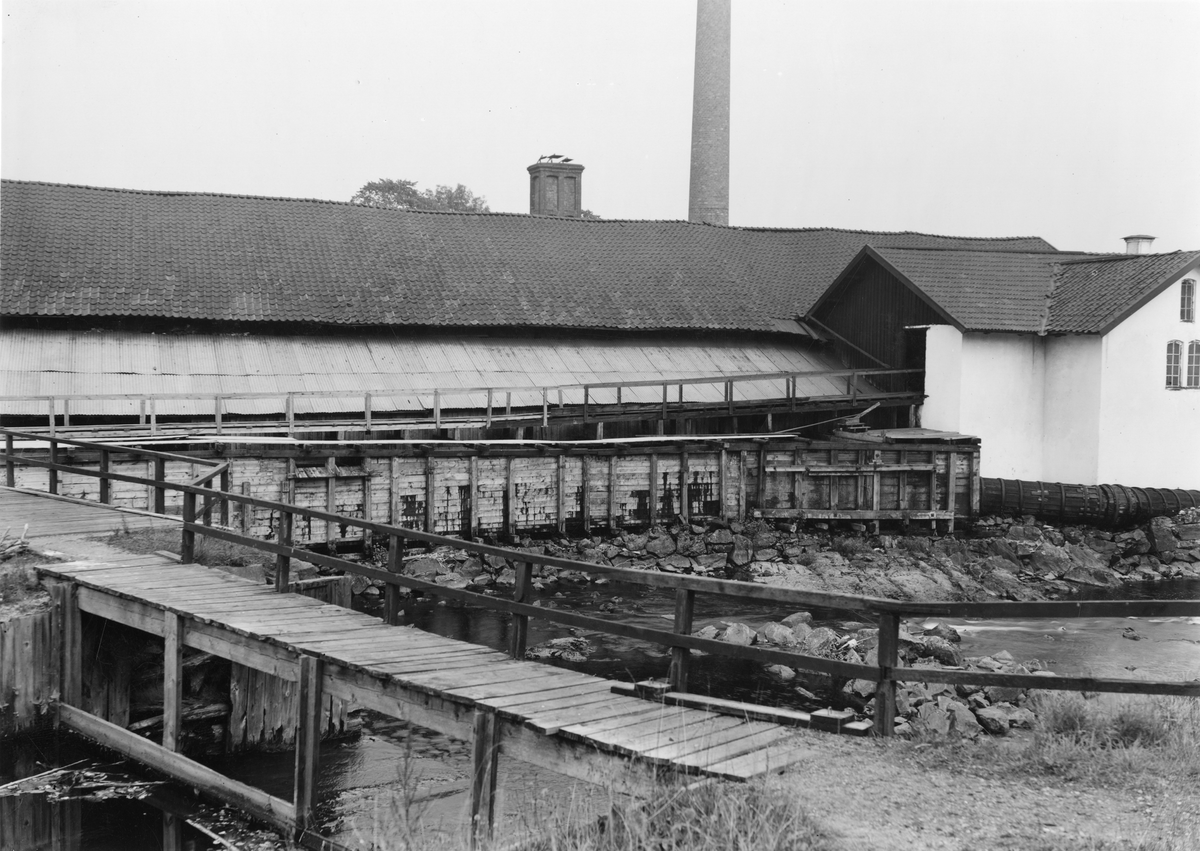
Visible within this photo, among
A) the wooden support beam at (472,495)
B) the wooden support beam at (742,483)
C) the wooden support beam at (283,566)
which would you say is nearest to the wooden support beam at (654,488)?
the wooden support beam at (742,483)

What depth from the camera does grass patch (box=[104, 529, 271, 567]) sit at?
42.8 ft

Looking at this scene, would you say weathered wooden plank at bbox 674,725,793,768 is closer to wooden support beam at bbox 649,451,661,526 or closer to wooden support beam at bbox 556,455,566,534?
wooden support beam at bbox 556,455,566,534

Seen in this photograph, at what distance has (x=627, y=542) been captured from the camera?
960 inches

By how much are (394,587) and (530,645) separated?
6.95m

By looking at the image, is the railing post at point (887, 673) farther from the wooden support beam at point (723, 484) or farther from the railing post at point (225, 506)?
the wooden support beam at point (723, 484)

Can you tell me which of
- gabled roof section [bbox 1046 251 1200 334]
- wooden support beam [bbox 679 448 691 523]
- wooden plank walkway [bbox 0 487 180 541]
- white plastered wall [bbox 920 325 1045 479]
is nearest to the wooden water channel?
wooden plank walkway [bbox 0 487 180 541]

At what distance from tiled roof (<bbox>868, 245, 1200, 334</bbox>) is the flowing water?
22.9 ft

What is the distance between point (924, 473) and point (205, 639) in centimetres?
2018

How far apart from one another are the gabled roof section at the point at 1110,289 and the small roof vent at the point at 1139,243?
3.60 m

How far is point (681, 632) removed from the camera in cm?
743

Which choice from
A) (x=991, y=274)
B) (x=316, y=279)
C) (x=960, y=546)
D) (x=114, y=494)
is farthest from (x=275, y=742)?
(x=991, y=274)

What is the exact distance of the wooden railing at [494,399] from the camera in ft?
73.8

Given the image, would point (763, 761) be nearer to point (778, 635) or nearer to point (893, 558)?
point (778, 635)

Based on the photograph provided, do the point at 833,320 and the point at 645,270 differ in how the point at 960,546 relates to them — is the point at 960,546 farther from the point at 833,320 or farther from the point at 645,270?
the point at 645,270
